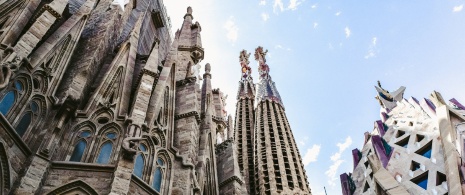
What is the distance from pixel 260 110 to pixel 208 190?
21743 millimetres

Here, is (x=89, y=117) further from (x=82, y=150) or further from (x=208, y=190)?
(x=208, y=190)

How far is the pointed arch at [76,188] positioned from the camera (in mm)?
7301

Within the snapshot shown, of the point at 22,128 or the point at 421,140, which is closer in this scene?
the point at 22,128

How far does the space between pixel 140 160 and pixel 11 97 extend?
2.69 metres

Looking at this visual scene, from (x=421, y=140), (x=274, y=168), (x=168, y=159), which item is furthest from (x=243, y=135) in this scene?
(x=168, y=159)

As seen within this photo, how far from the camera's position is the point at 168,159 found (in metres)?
9.61

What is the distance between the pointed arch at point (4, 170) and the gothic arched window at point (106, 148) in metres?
1.63

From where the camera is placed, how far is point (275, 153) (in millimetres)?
27000

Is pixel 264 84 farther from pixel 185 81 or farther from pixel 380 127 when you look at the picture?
pixel 185 81

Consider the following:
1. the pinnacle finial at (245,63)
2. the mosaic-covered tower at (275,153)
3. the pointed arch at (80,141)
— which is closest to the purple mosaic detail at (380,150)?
the pointed arch at (80,141)

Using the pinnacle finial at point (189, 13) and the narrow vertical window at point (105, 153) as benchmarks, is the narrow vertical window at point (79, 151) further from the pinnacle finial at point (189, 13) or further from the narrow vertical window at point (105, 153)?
the pinnacle finial at point (189, 13)

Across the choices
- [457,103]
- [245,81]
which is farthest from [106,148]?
[245,81]

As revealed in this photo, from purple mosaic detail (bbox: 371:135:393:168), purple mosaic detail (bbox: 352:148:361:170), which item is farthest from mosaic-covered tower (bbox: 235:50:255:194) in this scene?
purple mosaic detail (bbox: 371:135:393:168)

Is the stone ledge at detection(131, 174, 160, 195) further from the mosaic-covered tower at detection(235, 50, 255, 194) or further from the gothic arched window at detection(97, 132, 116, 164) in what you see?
the mosaic-covered tower at detection(235, 50, 255, 194)
